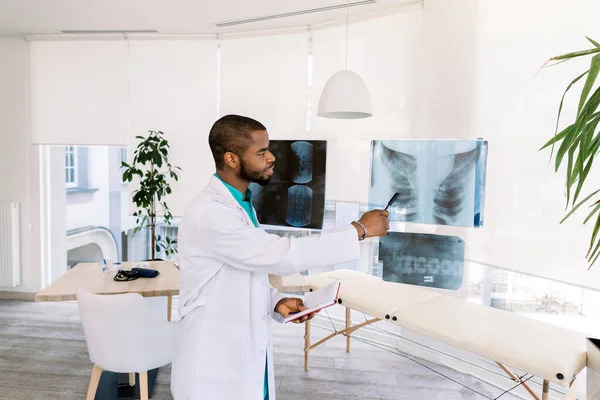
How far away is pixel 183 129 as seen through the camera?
442 cm

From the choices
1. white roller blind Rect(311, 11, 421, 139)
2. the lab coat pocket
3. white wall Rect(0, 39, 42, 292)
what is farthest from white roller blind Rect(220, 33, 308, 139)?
the lab coat pocket

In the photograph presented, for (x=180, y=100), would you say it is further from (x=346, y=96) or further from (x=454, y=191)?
(x=454, y=191)

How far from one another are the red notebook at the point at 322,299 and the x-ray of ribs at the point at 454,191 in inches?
70.3

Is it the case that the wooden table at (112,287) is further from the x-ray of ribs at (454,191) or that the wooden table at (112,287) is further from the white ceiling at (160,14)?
the white ceiling at (160,14)

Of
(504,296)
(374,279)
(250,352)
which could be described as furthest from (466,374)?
(250,352)

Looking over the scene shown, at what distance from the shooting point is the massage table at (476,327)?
188cm

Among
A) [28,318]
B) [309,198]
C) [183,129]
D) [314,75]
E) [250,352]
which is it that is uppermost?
[314,75]

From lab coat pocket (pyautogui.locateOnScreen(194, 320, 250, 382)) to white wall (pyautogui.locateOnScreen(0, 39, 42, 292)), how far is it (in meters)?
4.19

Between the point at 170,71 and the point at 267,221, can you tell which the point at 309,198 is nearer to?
the point at 267,221

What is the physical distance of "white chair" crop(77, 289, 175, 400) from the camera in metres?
2.17

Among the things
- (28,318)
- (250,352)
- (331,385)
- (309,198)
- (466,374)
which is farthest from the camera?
(28,318)

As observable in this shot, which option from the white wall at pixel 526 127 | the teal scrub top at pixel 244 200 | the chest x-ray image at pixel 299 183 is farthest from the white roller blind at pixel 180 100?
the teal scrub top at pixel 244 200

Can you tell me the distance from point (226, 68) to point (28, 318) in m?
3.03

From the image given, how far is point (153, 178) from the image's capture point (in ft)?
13.7
